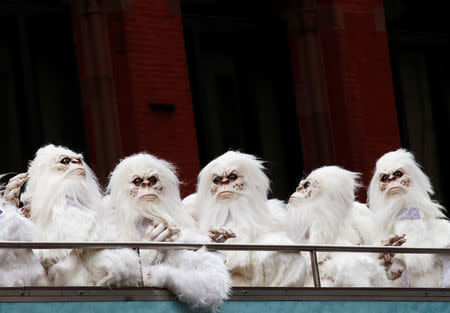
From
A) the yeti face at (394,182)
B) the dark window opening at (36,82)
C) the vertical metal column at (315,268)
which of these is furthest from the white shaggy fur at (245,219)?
the dark window opening at (36,82)

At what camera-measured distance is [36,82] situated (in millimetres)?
22766

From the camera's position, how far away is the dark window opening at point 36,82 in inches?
884

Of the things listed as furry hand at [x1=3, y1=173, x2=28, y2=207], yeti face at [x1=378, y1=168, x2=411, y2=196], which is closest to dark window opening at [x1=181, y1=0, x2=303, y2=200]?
yeti face at [x1=378, y1=168, x2=411, y2=196]

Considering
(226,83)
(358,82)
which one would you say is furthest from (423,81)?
(226,83)

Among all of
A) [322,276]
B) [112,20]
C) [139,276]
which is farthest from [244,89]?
[139,276]

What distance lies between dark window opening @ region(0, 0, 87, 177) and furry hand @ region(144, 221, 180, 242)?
6.37 metres

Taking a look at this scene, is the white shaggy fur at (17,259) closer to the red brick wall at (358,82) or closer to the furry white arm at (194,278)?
the furry white arm at (194,278)

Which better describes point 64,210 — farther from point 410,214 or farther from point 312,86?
point 312,86

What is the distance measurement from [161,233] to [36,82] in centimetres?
714

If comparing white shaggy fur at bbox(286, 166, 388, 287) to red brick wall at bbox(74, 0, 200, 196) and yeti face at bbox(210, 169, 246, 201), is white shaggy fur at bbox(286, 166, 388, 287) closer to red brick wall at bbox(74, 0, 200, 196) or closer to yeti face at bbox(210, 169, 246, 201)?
yeti face at bbox(210, 169, 246, 201)

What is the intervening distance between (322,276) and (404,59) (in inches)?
368

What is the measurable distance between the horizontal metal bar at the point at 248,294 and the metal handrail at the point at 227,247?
0.24 meters

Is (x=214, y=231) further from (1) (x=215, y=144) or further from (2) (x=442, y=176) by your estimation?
(2) (x=442, y=176)

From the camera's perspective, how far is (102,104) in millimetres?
22422
